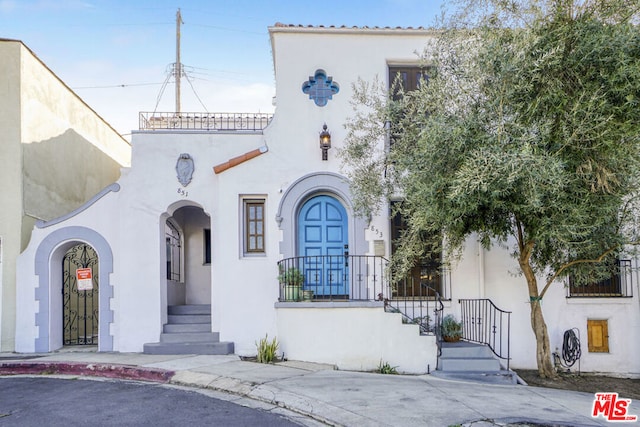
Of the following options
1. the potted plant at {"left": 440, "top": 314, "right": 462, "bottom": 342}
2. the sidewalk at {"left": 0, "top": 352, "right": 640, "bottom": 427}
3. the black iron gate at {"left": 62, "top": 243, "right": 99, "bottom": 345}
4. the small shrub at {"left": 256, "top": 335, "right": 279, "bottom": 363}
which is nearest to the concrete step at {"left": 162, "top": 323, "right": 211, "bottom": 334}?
the sidewalk at {"left": 0, "top": 352, "right": 640, "bottom": 427}

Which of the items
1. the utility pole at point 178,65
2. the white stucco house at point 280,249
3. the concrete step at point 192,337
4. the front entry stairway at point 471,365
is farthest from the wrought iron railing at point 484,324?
the utility pole at point 178,65

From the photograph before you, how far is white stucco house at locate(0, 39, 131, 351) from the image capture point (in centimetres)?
1093

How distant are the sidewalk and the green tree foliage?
89.2 inches

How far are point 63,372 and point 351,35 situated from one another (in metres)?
8.17

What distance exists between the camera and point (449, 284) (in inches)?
427

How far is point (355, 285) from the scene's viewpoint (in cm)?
1065

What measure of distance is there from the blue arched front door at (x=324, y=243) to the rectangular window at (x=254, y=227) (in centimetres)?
75

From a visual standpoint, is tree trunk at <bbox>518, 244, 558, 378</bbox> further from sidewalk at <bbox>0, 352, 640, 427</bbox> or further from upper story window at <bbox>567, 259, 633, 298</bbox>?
upper story window at <bbox>567, 259, 633, 298</bbox>

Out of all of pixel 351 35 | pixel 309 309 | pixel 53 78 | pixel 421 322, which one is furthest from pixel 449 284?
pixel 53 78

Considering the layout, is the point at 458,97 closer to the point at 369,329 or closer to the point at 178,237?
the point at 369,329

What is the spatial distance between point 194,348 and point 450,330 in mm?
4701

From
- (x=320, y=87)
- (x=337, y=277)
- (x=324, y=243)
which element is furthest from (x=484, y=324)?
(x=320, y=87)

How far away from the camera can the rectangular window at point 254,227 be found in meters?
11.0
